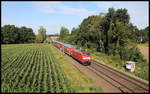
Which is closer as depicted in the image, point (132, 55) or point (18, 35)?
point (132, 55)

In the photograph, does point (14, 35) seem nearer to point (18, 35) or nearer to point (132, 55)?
point (18, 35)

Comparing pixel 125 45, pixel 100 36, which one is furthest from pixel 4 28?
pixel 125 45

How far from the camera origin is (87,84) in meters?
15.2

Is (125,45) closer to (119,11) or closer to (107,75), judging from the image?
(119,11)

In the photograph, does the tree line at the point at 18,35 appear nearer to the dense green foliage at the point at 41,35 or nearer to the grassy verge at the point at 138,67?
the dense green foliage at the point at 41,35

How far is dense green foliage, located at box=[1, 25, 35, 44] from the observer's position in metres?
102

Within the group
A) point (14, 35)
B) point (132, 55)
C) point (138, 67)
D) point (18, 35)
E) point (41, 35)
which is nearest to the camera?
point (138, 67)

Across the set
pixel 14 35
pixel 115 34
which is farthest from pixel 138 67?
pixel 14 35

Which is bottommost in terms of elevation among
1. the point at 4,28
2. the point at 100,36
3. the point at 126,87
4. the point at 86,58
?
the point at 126,87

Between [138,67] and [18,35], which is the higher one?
[18,35]

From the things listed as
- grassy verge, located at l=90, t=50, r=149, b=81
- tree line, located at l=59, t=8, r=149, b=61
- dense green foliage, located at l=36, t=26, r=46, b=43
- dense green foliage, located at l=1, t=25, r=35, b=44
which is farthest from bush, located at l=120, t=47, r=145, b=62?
dense green foliage, located at l=1, t=25, r=35, b=44

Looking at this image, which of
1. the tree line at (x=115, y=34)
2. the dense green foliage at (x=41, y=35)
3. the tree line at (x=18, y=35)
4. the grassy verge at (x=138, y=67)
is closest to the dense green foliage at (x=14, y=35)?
the tree line at (x=18, y=35)

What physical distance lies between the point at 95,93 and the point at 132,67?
12.0 metres

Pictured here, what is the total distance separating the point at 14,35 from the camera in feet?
352
